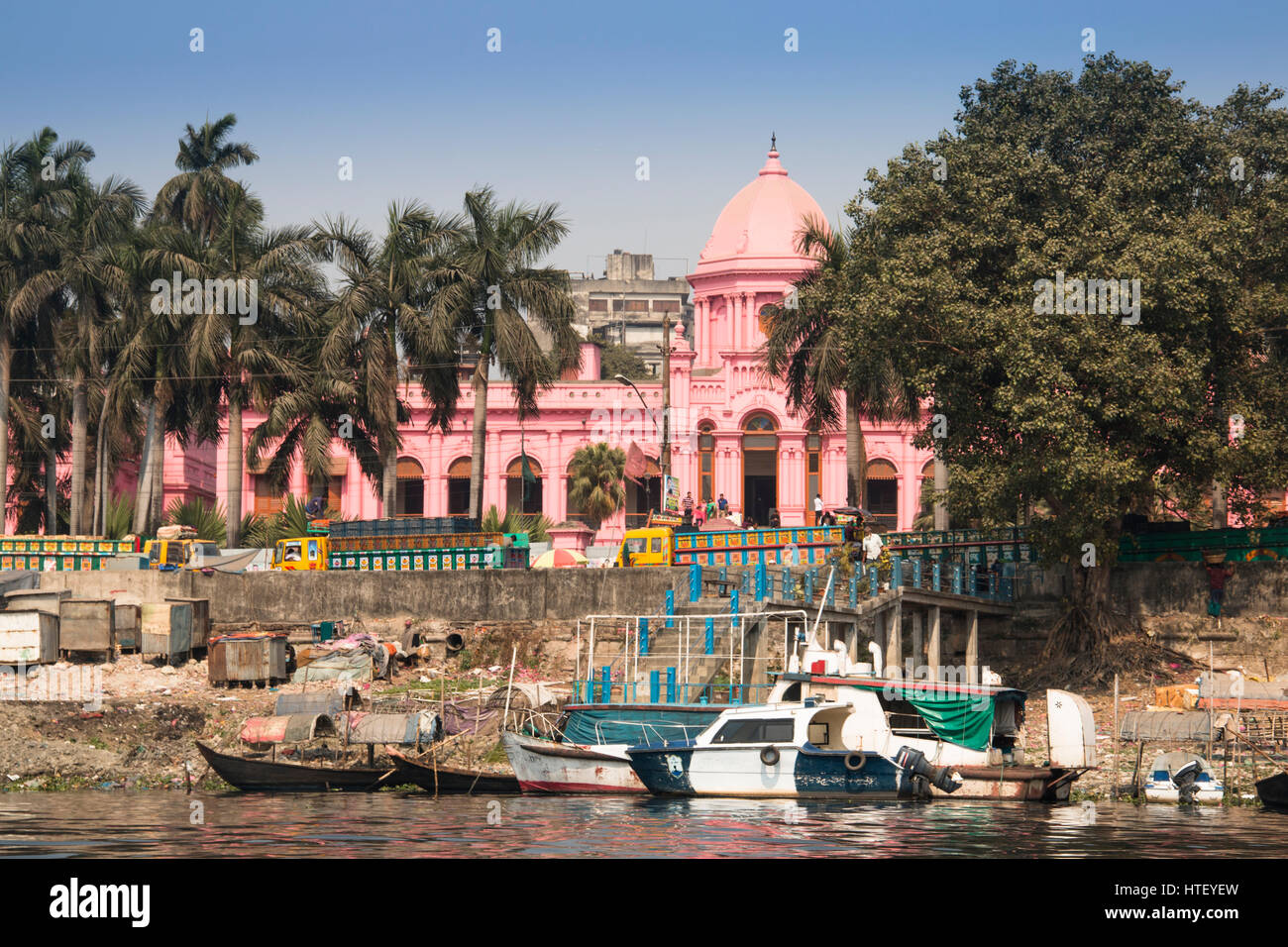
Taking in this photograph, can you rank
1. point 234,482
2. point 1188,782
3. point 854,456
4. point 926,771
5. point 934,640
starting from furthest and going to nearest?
point 234,482
point 854,456
point 934,640
point 1188,782
point 926,771

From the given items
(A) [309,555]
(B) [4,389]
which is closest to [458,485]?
(B) [4,389]

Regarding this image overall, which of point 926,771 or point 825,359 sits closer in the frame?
point 926,771

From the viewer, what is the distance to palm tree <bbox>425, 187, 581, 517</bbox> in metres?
45.0

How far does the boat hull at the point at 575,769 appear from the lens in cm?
2508

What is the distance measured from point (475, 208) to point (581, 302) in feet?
302

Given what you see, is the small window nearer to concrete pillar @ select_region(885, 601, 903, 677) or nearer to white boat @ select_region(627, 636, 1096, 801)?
white boat @ select_region(627, 636, 1096, 801)

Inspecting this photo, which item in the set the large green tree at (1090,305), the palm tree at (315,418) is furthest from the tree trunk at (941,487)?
the palm tree at (315,418)

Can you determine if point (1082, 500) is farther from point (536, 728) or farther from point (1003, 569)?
point (536, 728)

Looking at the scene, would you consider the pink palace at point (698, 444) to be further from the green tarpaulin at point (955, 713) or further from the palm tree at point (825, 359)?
the green tarpaulin at point (955, 713)

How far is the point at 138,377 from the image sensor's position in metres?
46.6

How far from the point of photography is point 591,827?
20.8 metres

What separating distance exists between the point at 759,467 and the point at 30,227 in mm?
30828

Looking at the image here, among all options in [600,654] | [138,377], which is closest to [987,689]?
[600,654]

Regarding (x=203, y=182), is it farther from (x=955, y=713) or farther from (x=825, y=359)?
(x=955, y=713)
